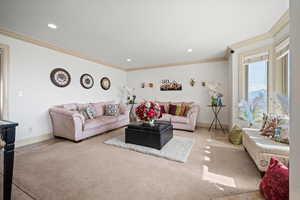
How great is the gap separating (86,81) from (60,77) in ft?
2.64

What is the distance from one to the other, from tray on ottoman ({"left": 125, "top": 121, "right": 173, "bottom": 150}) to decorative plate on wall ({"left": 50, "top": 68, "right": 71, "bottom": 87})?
7.93 feet

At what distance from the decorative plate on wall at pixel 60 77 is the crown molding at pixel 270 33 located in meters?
4.61

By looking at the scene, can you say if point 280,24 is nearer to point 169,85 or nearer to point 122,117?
point 169,85

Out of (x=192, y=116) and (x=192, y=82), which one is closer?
(x=192, y=116)

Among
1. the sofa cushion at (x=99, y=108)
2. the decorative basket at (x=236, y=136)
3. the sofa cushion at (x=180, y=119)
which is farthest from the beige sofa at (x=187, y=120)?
the sofa cushion at (x=99, y=108)

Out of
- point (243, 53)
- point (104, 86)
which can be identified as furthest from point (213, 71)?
point (104, 86)

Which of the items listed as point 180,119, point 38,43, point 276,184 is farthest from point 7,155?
point 180,119

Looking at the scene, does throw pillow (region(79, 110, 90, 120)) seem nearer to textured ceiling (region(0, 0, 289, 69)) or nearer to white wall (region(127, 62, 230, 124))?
textured ceiling (region(0, 0, 289, 69))

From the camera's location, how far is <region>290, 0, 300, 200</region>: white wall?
0.52m

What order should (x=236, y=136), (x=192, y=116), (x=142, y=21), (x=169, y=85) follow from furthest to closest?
(x=169, y=85) < (x=192, y=116) < (x=236, y=136) < (x=142, y=21)

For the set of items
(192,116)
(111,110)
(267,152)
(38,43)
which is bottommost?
(267,152)

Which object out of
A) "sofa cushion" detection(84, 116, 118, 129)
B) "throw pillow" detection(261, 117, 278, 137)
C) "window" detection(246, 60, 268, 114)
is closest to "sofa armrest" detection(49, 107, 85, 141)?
"sofa cushion" detection(84, 116, 118, 129)

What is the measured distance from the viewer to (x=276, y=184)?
36.3 inches

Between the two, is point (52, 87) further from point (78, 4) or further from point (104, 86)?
point (78, 4)
